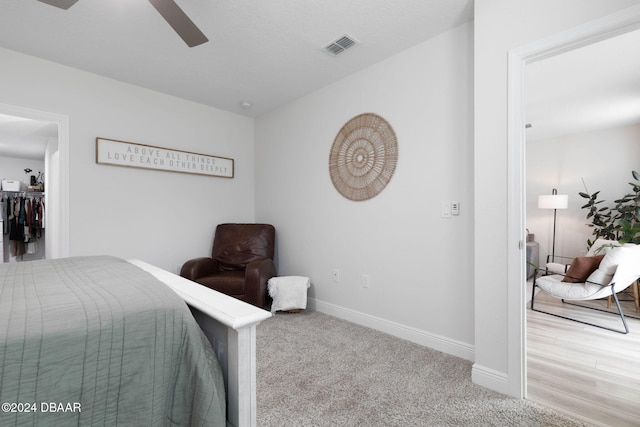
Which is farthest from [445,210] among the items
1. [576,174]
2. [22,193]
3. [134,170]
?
[22,193]

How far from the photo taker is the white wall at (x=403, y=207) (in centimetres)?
218

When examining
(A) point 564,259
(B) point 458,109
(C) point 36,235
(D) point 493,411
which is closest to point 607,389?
(D) point 493,411

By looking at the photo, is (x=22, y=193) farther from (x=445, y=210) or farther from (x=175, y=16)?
(x=445, y=210)

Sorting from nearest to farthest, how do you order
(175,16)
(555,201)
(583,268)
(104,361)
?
(104,361) → (175,16) → (583,268) → (555,201)

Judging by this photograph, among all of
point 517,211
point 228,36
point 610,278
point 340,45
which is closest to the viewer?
point 517,211

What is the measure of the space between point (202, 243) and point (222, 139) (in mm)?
1352

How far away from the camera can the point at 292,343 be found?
240cm

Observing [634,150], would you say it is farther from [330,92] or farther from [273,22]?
[273,22]

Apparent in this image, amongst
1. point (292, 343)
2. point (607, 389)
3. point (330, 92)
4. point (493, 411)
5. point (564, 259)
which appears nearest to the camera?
point (493, 411)

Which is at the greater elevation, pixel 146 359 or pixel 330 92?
pixel 330 92

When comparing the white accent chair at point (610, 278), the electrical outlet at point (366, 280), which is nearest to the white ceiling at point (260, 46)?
the white accent chair at point (610, 278)

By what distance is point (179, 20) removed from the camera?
1.49 m

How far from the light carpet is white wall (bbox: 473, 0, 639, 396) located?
202 millimetres

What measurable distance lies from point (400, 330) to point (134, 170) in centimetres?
309
